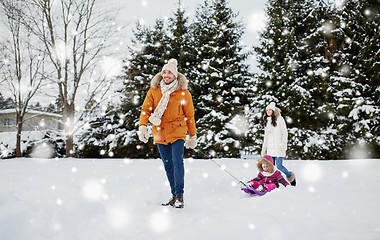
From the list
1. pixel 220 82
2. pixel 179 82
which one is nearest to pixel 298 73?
pixel 220 82

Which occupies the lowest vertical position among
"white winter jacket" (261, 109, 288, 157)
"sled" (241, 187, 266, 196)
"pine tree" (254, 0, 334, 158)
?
"sled" (241, 187, 266, 196)

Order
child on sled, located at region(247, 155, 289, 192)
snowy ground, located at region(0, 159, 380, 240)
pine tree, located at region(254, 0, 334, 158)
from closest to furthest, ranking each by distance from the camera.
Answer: snowy ground, located at region(0, 159, 380, 240) → child on sled, located at region(247, 155, 289, 192) → pine tree, located at region(254, 0, 334, 158)

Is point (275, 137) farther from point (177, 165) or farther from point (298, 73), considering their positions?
point (298, 73)

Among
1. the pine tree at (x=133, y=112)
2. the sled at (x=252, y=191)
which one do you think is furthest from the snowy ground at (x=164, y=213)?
the pine tree at (x=133, y=112)

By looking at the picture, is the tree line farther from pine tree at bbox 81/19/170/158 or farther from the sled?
the sled

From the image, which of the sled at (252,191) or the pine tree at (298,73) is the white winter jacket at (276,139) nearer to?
the sled at (252,191)

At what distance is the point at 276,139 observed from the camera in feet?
15.2

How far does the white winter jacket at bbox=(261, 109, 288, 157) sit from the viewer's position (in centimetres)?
454

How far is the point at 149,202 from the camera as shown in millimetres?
3035

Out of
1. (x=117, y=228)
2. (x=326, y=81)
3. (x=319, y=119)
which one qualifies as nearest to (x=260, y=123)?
(x=319, y=119)

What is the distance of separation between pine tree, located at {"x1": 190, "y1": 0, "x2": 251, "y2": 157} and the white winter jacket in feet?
26.2

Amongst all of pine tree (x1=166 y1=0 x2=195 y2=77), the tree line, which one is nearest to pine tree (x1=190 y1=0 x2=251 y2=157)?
the tree line

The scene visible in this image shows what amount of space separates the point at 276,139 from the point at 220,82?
9130 mm

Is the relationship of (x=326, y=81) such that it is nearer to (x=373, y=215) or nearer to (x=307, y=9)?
(x=307, y=9)
